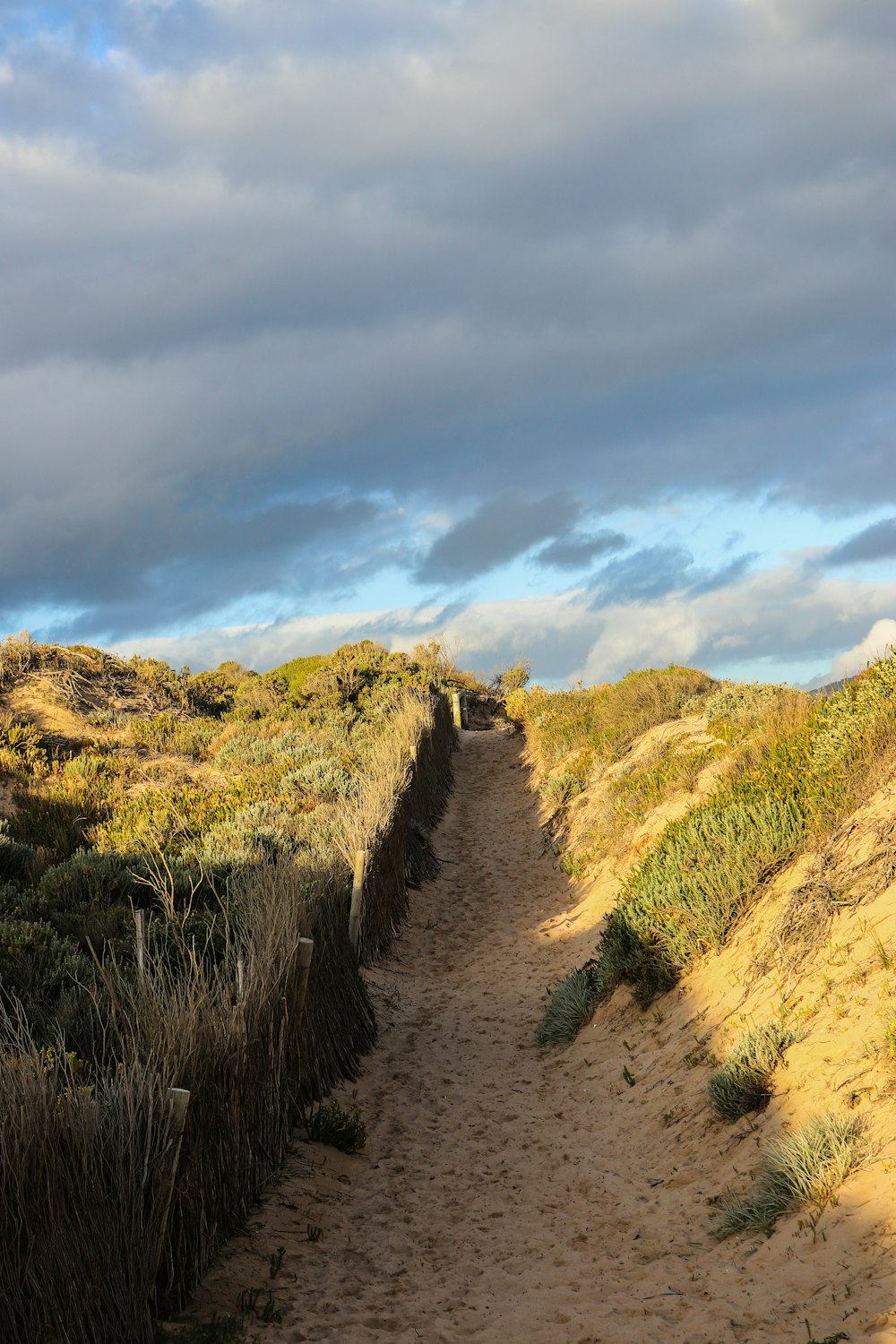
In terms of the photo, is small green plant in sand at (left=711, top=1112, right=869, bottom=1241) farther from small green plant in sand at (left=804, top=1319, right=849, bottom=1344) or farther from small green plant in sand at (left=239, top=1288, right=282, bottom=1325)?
small green plant in sand at (left=239, top=1288, right=282, bottom=1325)

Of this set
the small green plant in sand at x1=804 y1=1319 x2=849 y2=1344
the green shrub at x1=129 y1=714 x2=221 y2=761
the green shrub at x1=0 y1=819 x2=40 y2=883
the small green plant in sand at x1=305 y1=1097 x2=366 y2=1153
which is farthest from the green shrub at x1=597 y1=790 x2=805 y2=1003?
the green shrub at x1=129 y1=714 x2=221 y2=761

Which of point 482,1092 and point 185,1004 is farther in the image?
point 482,1092

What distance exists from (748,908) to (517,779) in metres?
14.1

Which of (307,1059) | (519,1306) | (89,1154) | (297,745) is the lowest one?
(519,1306)

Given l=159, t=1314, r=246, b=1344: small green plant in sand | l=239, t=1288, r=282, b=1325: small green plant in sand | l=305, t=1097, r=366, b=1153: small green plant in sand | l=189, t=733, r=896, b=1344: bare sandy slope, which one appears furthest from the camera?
l=305, t=1097, r=366, b=1153: small green plant in sand

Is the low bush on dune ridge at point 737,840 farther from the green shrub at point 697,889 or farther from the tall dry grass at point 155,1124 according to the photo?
the tall dry grass at point 155,1124

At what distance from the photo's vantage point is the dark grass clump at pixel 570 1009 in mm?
8266

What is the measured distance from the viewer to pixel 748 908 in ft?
24.2

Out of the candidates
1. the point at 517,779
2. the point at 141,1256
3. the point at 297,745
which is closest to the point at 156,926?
the point at 141,1256

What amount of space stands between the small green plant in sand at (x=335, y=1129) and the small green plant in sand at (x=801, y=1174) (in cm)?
254

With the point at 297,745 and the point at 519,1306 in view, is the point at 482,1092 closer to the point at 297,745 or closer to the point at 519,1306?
the point at 519,1306

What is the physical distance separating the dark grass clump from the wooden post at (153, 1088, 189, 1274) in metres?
4.89

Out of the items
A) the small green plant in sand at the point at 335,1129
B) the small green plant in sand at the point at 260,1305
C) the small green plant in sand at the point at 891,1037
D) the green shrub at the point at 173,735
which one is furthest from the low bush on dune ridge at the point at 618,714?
the small green plant in sand at the point at 260,1305

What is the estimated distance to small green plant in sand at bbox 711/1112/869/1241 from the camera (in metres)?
4.24
